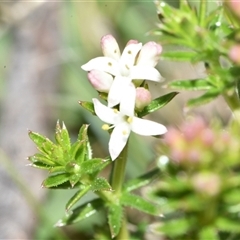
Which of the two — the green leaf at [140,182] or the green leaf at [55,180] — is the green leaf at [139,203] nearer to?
the green leaf at [140,182]

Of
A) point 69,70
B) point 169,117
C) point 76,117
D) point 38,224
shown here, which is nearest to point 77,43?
point 69,70

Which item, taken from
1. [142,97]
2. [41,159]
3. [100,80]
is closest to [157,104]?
[142,97]

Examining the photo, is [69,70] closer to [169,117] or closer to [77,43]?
[77,43]

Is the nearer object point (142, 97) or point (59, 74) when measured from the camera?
point (142, 97)

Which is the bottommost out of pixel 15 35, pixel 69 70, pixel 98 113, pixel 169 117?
pixel 169 117

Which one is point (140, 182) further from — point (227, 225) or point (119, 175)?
point (227, 225)

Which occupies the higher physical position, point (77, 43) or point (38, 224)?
point (77, 43)
